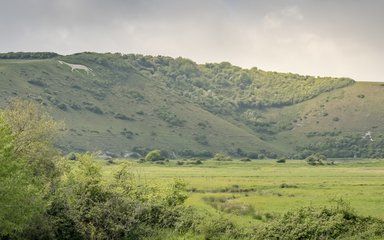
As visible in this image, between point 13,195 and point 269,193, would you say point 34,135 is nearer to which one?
point 13,195

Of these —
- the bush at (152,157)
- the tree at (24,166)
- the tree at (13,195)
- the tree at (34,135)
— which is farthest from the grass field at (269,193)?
the bush at (152,157)

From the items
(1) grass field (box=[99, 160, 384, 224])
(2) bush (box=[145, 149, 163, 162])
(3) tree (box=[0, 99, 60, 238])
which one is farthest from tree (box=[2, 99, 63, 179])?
(2) bush (box=[145, 149, 163, 162])

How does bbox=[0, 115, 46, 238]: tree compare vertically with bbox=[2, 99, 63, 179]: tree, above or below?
below

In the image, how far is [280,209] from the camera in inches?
2670

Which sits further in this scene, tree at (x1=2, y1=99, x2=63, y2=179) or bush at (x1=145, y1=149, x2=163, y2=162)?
bush at (x1=145, y1=149, x2=163, y2=162)

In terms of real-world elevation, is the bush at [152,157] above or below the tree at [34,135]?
below

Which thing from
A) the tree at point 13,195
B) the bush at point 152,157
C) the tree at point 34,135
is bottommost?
the bush at point 152,157

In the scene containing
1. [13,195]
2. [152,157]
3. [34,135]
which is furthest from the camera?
[152,157]

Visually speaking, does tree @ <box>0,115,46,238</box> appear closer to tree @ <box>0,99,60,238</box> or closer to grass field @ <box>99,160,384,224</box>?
tree @ <box>0,99,60,238</box>

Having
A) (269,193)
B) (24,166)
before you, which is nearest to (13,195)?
(24,166)

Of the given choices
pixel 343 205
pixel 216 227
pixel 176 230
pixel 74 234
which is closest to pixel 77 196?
pixel 74 234

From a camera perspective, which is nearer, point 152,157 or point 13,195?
point 13,195

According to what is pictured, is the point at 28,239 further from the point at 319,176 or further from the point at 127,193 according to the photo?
the point at 319,176

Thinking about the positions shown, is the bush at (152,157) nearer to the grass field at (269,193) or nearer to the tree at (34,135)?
the grass field at (269,193)
